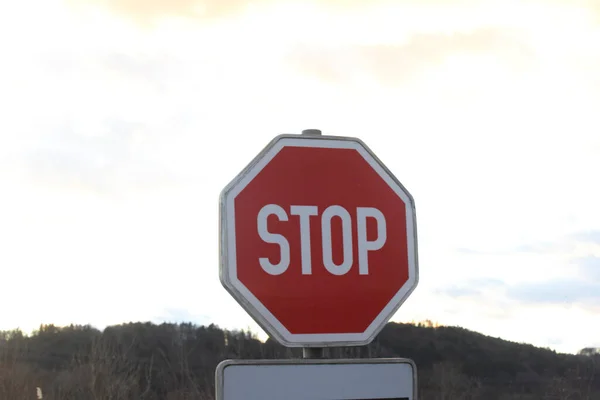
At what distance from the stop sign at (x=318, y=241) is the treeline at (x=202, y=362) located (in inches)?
223

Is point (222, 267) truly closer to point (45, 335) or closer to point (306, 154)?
point (306, 154)

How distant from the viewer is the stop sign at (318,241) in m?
2.24

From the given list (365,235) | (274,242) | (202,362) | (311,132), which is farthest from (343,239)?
(202,362)

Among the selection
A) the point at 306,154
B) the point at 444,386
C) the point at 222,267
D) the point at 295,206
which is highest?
the point at 306,154

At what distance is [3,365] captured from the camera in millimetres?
18578

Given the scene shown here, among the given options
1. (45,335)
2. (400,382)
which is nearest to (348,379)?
(400,382)

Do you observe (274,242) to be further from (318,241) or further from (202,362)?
(202,362)

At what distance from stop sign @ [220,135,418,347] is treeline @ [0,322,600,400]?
5.68 m

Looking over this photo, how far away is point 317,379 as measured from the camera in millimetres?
2223

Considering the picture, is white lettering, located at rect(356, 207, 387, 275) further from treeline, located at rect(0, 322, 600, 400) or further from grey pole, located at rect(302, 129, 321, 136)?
treeline, located at rect(0, 322, 600, 400)

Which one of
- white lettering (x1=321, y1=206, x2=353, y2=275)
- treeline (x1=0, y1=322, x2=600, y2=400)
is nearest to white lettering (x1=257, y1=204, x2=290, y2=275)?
white lettering (x1=321, y1=206, x2=353, y2=275)

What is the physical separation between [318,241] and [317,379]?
1.24 ft

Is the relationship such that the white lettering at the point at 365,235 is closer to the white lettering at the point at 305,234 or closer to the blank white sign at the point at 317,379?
the white lettering at the point at 305,234

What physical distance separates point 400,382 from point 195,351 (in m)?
33.0
